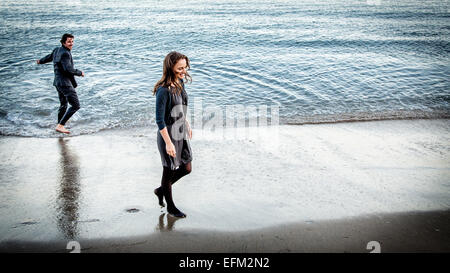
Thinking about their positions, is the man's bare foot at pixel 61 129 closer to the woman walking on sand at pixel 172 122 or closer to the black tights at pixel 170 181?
the woman walking on sand at pixel 172 122

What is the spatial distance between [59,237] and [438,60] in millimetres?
15952

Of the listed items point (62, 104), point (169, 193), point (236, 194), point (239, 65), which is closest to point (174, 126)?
point (169, 193)

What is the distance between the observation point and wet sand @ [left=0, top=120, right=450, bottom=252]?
316 cm

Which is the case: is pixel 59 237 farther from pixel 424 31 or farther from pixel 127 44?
pixel 424 31

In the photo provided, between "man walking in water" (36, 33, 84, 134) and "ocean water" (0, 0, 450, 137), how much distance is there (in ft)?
1.45

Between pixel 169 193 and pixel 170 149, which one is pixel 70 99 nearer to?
pixel 169 193

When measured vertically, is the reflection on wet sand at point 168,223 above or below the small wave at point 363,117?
below

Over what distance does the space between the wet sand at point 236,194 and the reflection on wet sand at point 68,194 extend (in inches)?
0.6

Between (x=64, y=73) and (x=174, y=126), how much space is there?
3998 mm

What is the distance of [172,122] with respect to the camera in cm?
337

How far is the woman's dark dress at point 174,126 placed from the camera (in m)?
3.19

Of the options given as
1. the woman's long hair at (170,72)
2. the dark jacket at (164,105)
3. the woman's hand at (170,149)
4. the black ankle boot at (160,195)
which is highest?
the woman's long hair at (170,72)

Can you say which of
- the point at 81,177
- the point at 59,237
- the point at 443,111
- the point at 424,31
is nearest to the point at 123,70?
the point at 81,177

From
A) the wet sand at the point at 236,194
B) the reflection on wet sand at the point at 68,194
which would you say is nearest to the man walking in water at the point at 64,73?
the wet sand at the point at 236,194
